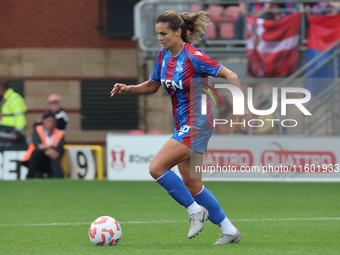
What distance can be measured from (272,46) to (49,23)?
6.48 m

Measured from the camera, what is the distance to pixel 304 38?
1328cm

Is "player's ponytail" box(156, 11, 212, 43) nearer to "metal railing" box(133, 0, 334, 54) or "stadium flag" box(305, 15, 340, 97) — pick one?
"metal railing" box(133, 0, 334, 54)

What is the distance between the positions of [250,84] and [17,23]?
687 cm

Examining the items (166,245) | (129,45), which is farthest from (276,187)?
(129,45)

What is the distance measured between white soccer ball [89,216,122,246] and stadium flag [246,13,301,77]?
323 inches

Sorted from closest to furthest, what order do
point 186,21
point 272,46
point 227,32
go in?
1. point 186,21
2. point 272,46
3. point 227,32

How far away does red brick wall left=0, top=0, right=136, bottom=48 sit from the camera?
16938 mm

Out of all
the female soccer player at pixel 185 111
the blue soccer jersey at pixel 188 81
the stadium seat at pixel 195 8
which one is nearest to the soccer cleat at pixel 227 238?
the female soccer player at pixel 185 111

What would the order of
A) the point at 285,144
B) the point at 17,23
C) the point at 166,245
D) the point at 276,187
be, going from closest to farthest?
1. the point at 166,245
2. the point at 276,187
3. the point at 285,144
4. the point at 17,23

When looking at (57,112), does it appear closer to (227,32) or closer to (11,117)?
(11,117)

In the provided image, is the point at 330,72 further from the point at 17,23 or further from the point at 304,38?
the point at 17,23

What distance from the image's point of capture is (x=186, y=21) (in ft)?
17.9

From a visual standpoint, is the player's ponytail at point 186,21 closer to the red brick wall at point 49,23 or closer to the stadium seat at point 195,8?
the stadium seat at point 195,8

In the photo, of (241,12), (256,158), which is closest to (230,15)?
(241,12)
